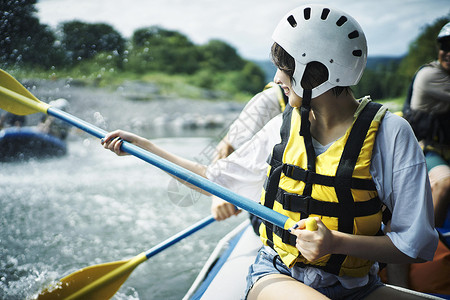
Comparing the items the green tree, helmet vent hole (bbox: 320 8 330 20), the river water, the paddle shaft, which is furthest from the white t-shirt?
the green tree

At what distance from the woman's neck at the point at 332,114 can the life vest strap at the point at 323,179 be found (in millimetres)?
138

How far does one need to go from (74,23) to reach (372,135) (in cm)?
1408

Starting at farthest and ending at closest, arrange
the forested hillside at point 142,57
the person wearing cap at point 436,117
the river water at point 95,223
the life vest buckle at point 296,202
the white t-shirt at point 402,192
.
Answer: the forested hillside at point 142,57 < the river water at point 95,223 < the person wearing cap at point 436,117 < the life vest buckle at point 296,202 < the white t-shirt at point 402,192

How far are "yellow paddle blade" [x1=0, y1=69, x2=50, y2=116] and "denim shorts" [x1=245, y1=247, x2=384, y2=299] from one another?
4.62ft

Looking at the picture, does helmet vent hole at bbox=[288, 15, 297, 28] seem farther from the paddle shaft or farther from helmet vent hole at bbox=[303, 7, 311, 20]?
the paddle shaft

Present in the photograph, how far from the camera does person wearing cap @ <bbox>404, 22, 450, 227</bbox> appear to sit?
246 centimetres

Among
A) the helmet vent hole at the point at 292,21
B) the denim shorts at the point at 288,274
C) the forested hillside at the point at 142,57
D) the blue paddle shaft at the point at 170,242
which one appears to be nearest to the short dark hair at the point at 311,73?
the helmet vent hole at the point at 292,21

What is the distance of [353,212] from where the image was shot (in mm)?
1191

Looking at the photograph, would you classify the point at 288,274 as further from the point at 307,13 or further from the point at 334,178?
the point at 307,13

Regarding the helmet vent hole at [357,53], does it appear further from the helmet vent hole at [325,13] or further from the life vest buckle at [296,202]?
the life vest buckle at [296,202]

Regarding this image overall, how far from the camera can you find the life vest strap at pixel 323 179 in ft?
3.84

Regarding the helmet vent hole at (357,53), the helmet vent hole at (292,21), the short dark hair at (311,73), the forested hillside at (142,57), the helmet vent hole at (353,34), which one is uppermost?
the forested hillside at (142,57)

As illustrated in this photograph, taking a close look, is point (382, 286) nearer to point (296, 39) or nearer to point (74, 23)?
point (296, 39)

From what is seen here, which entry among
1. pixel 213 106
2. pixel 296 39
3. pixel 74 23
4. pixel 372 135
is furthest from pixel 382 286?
pixel 213 106
